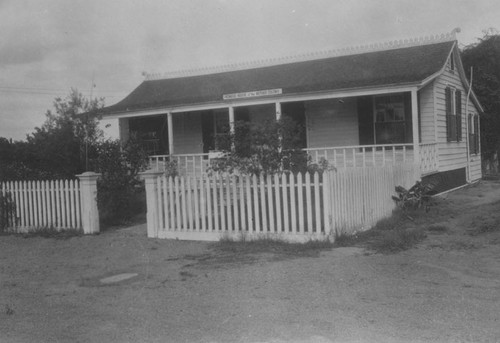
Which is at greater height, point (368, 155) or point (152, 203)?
point (368, 155)

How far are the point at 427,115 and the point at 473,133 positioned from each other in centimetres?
543

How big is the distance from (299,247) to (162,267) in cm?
214

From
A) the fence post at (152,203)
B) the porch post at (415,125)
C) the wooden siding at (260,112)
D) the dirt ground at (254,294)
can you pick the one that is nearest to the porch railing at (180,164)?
the wooden siding at (260,112)

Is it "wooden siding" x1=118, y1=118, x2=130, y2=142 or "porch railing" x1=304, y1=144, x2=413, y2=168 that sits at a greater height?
"wooden siding" x1=118, y1=118, x2=130, y2=142

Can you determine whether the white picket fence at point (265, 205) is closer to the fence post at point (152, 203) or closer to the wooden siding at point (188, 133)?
the fence post at point (152, 203)

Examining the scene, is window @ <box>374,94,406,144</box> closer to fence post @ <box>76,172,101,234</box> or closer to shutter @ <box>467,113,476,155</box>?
shutter @ <box>467,113,476,155</box>

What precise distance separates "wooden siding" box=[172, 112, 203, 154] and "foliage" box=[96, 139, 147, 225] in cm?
746

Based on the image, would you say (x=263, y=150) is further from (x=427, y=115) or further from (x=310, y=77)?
(x=310, y=77)

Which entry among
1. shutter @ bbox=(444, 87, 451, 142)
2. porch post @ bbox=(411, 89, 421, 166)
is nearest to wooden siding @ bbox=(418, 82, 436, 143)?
shutter @ bbox=(444, 87, 451, 142)

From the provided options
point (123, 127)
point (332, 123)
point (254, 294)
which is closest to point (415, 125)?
point (332, 123)

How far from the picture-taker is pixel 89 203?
11102 mm

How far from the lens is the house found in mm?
14914

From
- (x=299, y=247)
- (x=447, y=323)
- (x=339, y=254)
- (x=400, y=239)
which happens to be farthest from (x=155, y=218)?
(x=447, y=323)

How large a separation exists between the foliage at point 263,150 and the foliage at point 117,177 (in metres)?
3.10
